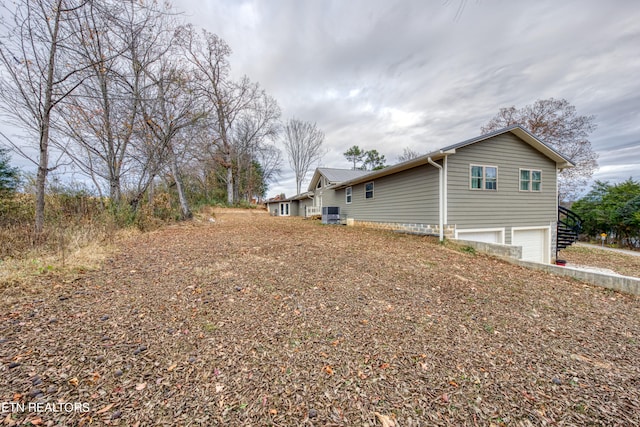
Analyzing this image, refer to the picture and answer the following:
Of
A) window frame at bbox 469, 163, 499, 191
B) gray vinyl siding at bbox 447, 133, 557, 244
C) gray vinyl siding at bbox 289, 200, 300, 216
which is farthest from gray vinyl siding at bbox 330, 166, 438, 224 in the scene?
gray vinyl siding at bbox 289, 200, 300, 216

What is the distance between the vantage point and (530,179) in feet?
30.0

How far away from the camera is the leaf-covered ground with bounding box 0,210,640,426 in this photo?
147cm

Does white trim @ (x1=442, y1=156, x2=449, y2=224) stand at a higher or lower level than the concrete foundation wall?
higher

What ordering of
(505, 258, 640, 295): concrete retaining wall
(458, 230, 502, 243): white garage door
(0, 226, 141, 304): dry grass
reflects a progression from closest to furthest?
1. (0, 226, 141, 304): dry grass
2. (505, 258, 640, 295): concrete retaining wall
3. (458, 230, 502, 243): white garage door

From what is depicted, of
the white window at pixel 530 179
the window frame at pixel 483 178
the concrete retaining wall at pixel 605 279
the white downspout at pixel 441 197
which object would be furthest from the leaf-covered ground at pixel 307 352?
the white window at pixel 530 179

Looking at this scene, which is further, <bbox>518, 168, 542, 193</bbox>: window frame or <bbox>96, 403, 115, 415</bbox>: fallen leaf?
<bbox>518, 168, 542, 193</bbox>: window frame

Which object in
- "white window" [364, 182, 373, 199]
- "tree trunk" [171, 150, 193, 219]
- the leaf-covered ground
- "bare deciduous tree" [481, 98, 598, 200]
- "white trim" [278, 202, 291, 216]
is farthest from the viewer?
"white trim" [278, 202, 291, 216]

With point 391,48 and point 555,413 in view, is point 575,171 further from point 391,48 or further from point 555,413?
point 555,413

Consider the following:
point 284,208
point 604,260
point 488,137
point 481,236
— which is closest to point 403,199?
point 481,236

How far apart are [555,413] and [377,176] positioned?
9587mm

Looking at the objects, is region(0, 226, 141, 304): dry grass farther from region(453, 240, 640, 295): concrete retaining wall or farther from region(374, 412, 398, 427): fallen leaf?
region(453, 240, 640, 295): concrete retaining wall

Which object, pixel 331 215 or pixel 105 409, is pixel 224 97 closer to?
pixel 331 215

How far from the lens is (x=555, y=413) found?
5.02ft

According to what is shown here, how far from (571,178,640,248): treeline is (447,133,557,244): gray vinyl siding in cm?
825
